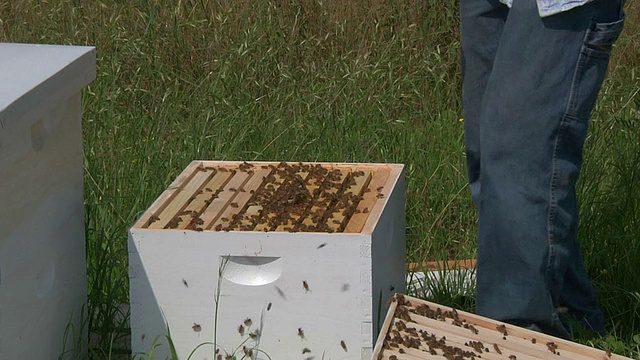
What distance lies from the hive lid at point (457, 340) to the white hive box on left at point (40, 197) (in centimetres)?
68

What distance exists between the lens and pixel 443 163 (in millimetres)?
3424

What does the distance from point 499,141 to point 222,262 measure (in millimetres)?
629

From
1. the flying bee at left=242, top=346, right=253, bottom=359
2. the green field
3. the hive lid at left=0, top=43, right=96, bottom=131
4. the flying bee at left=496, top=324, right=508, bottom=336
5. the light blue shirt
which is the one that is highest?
the light blue shirt

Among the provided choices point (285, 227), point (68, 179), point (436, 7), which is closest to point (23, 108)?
point (68, 179)

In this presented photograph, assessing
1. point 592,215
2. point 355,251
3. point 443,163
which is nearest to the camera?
point 355,251

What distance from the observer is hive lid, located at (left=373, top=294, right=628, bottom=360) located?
6.56 feet

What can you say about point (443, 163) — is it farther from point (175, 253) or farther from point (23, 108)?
point (23, 108)

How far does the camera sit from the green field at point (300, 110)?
288 cm

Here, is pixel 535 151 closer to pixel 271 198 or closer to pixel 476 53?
pixel 476 53

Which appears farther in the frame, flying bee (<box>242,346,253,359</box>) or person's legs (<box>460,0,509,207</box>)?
person's legs (<box>460,0,509,207</box>)

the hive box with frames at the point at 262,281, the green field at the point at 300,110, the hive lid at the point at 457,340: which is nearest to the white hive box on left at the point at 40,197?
the hive box with frames at the point at 262,281

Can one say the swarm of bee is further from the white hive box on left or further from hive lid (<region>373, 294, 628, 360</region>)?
the white hive box on left

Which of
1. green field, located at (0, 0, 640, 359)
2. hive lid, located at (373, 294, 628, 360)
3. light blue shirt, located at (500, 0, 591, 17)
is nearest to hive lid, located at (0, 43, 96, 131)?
green field, located at (0, 0, 640, 359)

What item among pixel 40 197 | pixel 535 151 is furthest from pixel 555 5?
pixel 40 197
